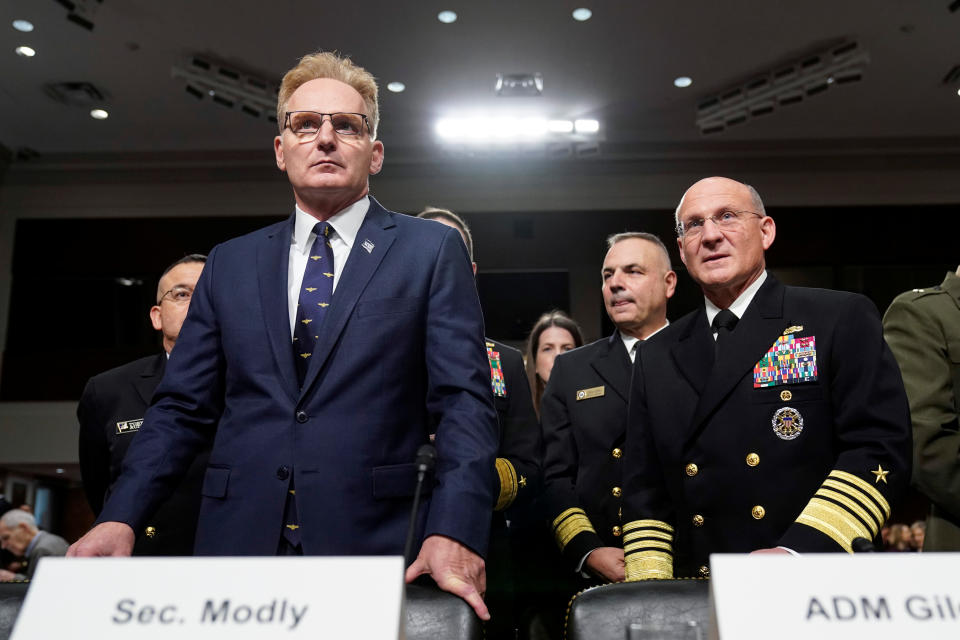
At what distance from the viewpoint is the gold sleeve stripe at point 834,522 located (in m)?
1.56

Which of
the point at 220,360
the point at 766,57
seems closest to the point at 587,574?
the point at 220,360

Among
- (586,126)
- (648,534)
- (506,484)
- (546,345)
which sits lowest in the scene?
(648,534)

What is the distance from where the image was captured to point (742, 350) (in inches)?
73.9

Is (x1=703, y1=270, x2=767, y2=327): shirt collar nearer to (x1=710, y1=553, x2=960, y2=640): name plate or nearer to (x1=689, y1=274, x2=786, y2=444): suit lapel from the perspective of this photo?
(x1=689, y1=274, x2=786, y2=444): suit lapel

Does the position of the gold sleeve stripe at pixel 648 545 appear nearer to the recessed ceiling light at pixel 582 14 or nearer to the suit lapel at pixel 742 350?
the suit lapel at pixel 742 350

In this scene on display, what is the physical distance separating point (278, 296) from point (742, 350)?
0.94 m

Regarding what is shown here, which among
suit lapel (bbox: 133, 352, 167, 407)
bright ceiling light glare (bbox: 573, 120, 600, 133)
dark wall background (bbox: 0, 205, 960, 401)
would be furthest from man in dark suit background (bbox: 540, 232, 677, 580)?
dark wall background (bbox: 0, 205, 960, 401)

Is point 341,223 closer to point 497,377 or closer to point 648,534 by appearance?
point 648,534

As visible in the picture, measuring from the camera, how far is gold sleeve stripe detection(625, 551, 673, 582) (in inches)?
70.8

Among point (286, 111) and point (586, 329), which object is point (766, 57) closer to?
point (586, 329)

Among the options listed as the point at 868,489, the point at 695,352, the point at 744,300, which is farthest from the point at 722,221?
the point at 868,489

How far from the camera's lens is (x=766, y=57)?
689 cm

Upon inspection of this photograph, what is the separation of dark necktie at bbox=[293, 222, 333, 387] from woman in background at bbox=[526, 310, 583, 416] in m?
1.97

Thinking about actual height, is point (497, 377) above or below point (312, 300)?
above
